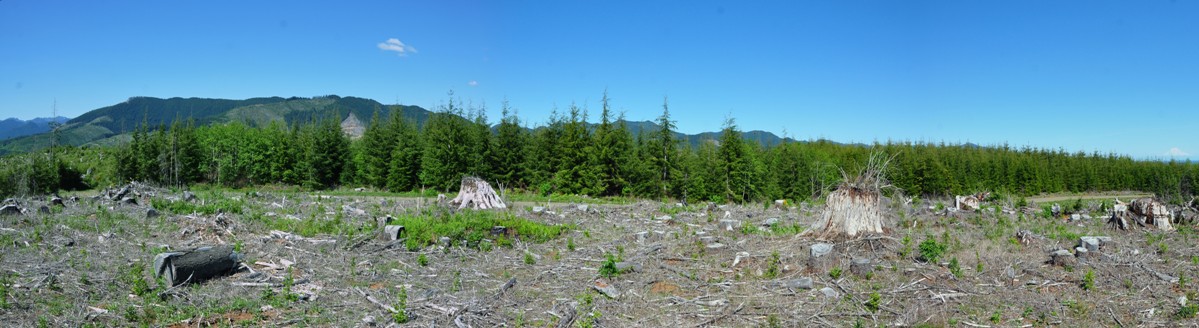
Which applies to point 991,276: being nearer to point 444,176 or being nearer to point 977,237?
point 977,237

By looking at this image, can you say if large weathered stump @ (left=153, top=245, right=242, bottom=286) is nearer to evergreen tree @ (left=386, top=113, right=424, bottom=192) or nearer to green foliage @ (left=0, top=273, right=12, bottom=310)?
green foliage @ (left=0, top=273, right=12, bottom=310)

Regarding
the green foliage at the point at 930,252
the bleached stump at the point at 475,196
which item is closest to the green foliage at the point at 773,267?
the green foliage at the point at 930,252

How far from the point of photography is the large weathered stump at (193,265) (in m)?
8.45

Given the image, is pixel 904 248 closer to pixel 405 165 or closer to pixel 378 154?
pixel 405 165

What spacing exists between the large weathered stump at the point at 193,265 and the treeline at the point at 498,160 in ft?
66.6

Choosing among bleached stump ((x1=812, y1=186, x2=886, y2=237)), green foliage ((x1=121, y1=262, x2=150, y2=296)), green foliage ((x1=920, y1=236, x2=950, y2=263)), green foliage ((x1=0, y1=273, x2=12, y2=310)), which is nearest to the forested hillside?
green foliage ((x1=121, y1=262, x2=150, y2=296))

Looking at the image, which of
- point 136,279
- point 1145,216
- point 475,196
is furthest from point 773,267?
point 475,196

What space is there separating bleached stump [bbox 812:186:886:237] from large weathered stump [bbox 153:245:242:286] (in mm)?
10672

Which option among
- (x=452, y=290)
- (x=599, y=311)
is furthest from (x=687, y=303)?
(x=452, y=290)

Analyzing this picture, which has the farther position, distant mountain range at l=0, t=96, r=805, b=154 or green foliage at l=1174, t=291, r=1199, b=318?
distant mountain range at l=0, t=96, r=805, b=154

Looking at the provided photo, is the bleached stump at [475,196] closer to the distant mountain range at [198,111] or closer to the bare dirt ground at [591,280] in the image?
the bare dirt ground at [591,280]

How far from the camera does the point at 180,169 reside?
41.4 m

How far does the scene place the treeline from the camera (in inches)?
1389

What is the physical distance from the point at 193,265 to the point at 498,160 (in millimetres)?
28697
